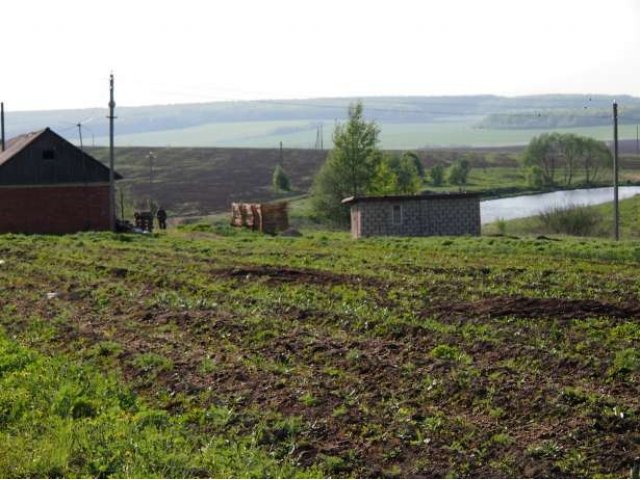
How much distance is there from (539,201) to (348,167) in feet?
76.8

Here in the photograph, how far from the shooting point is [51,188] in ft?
142

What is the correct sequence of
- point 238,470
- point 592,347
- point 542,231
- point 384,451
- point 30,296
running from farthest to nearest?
point 542,231
point 30,296
point 592,347
point 384,451
point 238,470

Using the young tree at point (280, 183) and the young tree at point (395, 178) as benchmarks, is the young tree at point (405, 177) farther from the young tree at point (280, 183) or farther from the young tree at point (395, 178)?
the young tree at point (280, 183)

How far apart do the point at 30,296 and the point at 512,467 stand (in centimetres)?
1254

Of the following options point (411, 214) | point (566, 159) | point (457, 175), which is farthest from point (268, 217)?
point (566, 159)

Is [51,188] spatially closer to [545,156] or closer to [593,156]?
[593,156]

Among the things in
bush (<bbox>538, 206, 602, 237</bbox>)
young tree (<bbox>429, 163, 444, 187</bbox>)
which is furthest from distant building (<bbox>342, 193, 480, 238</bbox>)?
young tree (<bbox>429, 163, 444, 187</bbox>)

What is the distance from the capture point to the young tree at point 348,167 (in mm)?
65250

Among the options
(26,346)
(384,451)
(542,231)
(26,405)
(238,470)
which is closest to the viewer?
(238,470)

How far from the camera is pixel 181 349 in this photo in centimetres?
1366

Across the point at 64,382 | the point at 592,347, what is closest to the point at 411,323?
the point at 592,347

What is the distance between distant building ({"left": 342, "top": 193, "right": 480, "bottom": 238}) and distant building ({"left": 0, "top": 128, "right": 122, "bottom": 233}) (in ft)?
36.5

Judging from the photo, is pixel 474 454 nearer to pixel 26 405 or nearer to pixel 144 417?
pixel 144 417

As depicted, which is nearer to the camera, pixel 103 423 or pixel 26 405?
pixel 103 423
